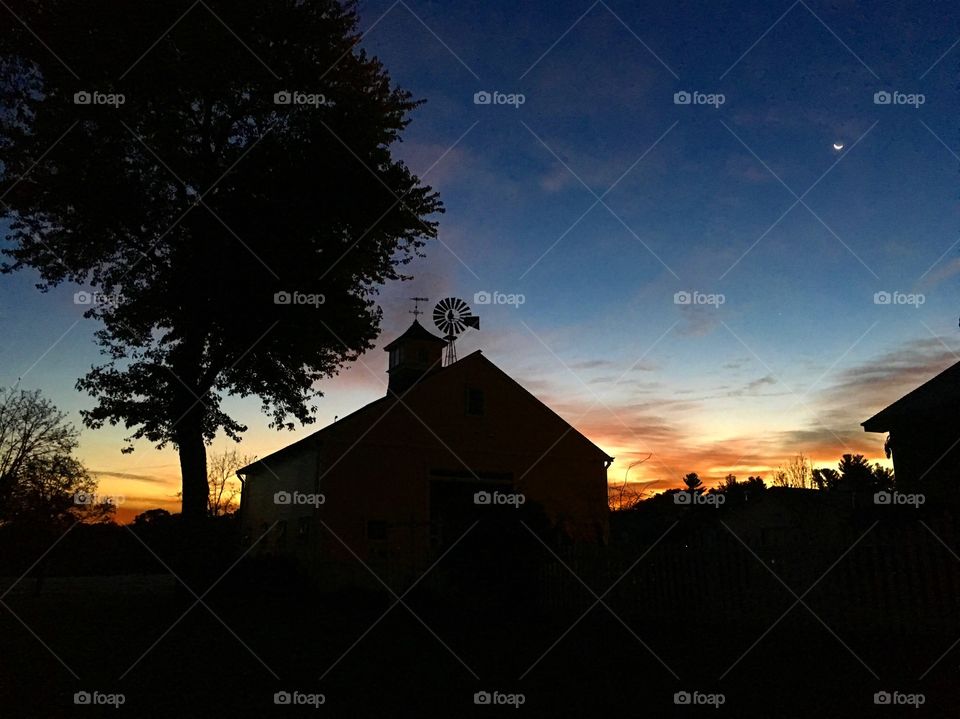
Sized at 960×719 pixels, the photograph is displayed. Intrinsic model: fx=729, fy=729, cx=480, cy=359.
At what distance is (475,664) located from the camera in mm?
9031

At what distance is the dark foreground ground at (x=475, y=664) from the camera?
693 centimetres

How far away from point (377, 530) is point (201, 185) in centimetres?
1198

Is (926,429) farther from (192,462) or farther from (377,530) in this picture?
(192,462)

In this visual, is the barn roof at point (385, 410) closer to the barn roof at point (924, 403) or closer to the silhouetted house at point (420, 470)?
the silhouetted house at point (420, 470)

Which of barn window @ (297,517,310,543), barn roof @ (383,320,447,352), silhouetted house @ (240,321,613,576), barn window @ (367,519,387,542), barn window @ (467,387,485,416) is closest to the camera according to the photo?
silhouetted house @ (240,321,613,576)

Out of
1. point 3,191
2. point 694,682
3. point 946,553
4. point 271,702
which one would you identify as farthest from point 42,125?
point 946,553

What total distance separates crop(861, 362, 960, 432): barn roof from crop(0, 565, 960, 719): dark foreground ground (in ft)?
21.2

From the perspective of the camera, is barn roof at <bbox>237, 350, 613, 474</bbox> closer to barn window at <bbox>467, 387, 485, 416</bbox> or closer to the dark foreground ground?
barn window at <bbox>467, 387, 485, 416</bbox>

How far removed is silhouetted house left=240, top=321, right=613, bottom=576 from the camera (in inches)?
926

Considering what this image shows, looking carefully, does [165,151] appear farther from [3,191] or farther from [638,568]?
[638,568]

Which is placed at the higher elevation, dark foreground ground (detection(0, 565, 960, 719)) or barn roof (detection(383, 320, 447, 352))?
barn roof (detection(383, 320, 447, 352))

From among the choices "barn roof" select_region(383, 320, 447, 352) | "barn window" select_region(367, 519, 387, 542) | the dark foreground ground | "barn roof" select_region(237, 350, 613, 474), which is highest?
"barn roof" select_region(383, 320, 447, 352)

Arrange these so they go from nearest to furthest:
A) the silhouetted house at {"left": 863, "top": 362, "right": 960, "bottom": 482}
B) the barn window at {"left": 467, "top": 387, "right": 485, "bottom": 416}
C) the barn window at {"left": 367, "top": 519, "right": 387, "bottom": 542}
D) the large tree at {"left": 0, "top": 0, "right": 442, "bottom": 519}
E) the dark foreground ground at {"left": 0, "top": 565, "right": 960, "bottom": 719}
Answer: the dark foreground ground at {"left": 0, "top": 565, "right": 960, "bottom": 719}
the silhouetted house at {"left": 863, "top": 362, "right": 960, "bottom": 482}
the large tree at {"left": 0, "top": 0, "right": 442, "bottom": 519}
the barn window at {"left": 367, "top": 519, "right": 387, "bottom": 542}
the barn window at {"left": 467, "top": 387, "right": 485, "bottom": 416}

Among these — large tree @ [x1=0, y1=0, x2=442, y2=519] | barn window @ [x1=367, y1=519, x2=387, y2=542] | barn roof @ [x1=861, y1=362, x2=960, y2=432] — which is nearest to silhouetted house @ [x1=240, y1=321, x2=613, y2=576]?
barn window @ [x1=367, y1=519, x2=387, y2=542]
